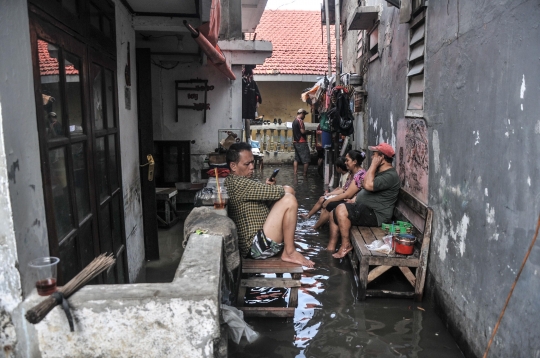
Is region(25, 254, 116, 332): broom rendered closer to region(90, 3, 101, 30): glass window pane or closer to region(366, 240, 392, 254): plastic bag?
region(90, 3, 101, 30): glass window pane

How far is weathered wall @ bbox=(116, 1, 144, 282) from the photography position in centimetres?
425

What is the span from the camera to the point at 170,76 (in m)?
8.32

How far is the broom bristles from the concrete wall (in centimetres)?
240

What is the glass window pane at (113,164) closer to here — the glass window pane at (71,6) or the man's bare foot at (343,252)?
the glass window pane at (71,6)

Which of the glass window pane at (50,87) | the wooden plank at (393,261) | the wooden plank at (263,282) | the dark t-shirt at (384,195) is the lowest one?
the wooden plank at (263,282)

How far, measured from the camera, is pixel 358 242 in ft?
16.0

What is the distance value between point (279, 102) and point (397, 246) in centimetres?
1297

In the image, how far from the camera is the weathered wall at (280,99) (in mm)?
16766

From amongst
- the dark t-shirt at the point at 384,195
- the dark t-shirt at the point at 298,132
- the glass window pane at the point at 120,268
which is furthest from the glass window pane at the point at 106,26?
the dark t-shirt at the point at 298,132

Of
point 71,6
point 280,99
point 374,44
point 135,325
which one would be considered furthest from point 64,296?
point 280,99

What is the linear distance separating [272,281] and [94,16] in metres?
2.81

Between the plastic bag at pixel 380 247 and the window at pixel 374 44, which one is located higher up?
the window at pixel 374 44

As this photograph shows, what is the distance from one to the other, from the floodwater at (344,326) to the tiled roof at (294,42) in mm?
10942

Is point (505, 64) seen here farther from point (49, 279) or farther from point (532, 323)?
point (49, 279)
